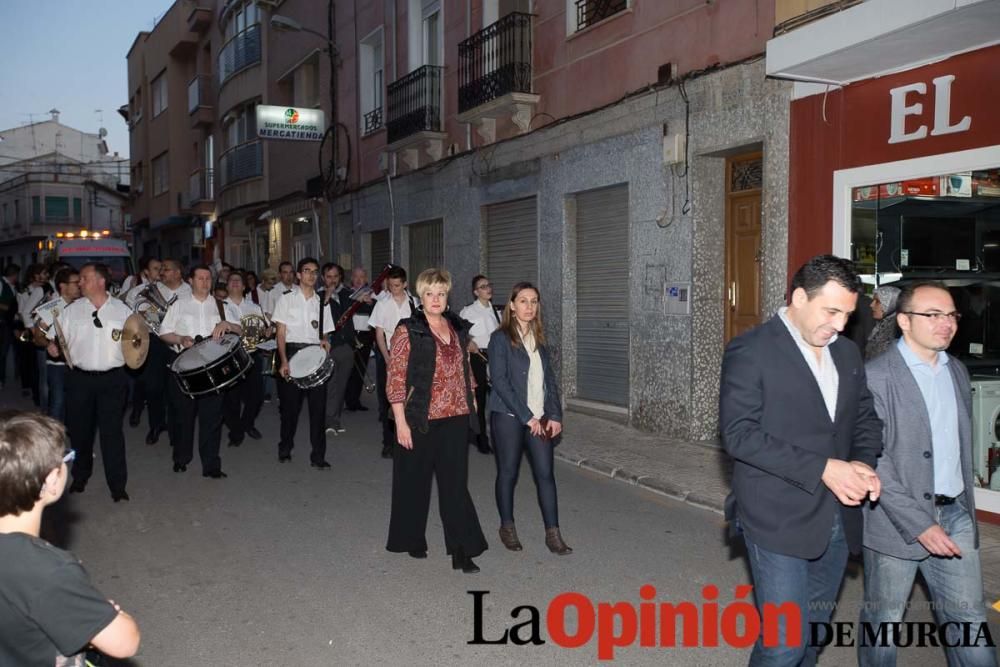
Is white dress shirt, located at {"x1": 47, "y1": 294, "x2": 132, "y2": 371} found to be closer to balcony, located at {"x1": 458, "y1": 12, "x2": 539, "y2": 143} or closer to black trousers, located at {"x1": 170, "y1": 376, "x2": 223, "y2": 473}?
black trousers, located at {"x1": 170, "y1": 376, "x2": 223, "y2": 473}

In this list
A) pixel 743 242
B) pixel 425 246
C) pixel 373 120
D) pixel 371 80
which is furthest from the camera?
pixel 371 80

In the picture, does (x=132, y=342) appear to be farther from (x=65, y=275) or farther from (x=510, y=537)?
(x=510, y=537)

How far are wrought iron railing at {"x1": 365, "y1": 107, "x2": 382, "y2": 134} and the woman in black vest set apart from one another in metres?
13.2

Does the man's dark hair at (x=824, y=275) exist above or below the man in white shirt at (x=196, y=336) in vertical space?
above

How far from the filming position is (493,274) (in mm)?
14992

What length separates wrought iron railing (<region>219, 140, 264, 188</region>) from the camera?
25.5m

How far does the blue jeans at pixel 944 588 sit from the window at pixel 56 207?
6828cm

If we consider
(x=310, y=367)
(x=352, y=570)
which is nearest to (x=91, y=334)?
(x=310, y=367)

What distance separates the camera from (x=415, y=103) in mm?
16531

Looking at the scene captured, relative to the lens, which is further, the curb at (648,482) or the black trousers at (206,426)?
the black trousers at (206,426)

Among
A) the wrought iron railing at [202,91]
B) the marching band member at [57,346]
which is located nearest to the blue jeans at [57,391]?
the marching band member at [57,346]

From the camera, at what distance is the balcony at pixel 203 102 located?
102 ft

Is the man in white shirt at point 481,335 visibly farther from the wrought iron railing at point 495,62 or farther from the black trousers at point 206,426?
the wrought iron railing at point 495,62

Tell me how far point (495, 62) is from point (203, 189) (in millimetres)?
20260
